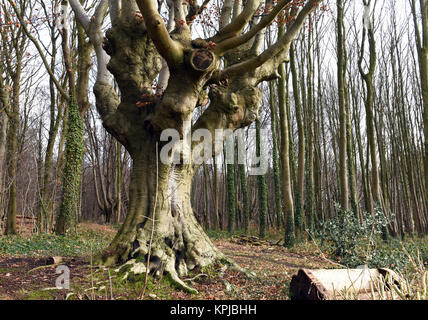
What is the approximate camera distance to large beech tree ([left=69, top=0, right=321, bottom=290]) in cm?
500

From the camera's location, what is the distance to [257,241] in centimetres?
1295

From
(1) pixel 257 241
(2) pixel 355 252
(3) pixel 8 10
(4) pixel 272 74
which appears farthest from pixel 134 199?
(3) pixel 8 10

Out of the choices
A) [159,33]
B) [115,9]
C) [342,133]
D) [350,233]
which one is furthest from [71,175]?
[342,133]

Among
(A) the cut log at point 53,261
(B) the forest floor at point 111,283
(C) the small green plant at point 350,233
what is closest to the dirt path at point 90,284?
(B) the forest floor at point 111,283

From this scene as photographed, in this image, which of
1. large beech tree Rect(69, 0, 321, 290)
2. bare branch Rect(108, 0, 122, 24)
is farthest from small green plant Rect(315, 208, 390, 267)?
bare branch Rect(108, 0, 122, 24)

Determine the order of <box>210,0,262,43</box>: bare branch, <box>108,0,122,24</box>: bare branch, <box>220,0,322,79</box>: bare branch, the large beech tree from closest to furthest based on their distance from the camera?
<box>210,0,262,43</box>: bare branch
the large beech tree
<box>220,0,322,79</box>: bare branch
<box>108,0,122,24</box>: bare branch

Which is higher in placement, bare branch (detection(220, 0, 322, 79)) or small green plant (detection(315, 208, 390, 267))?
bare branch (detection(220, 0, 322, 79))

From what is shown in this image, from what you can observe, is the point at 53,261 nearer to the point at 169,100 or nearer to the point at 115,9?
the point at 169,100

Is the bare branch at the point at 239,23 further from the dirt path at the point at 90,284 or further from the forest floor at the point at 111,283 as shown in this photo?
the dirt path at the point at 90,284

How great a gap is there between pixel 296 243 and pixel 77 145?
7.74 m

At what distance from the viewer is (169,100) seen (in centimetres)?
503

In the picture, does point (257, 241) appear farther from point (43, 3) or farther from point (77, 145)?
point (43, 3)

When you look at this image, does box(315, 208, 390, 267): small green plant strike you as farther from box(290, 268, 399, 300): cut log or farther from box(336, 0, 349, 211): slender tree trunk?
box(290, 268, 399, 300): cut log
